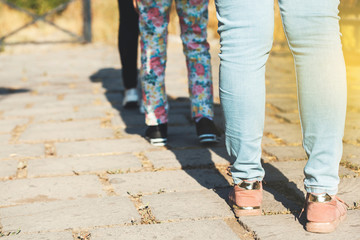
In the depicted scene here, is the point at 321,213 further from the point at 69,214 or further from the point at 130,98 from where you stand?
the point at 130,98

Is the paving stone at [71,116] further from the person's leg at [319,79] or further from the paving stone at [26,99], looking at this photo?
the person's leg at [319,79]

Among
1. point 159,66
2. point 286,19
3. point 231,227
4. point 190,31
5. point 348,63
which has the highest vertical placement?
point 286,19

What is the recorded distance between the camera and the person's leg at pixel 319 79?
5.45ft

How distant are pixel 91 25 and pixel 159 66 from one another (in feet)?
25.2

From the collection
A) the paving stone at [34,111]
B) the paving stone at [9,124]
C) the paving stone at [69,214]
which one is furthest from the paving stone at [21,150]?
the paving stone at [34,111]

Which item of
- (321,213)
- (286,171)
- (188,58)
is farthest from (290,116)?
(321,213)

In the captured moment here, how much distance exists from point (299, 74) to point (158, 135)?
137 centimetres

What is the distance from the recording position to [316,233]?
1760mm

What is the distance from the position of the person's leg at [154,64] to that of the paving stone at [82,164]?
31 centimetres

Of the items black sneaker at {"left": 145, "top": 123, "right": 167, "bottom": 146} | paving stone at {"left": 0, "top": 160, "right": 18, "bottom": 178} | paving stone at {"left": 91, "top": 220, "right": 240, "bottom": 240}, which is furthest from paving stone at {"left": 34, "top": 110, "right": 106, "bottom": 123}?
paving stone at {"left": 91, "top": 220, "right": 240, "bottom": 240}

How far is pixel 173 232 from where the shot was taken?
1.80 metres

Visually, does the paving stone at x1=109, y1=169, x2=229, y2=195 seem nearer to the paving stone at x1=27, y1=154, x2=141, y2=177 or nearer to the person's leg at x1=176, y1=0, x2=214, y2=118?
the paving stone at x1=27, y1=154, x2=141, y2=177

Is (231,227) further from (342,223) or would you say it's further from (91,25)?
(91,25)

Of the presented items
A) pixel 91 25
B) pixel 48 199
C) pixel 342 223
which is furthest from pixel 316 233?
pixel 91 25
